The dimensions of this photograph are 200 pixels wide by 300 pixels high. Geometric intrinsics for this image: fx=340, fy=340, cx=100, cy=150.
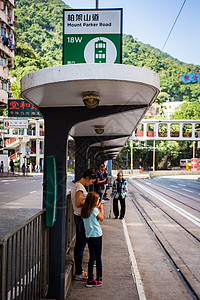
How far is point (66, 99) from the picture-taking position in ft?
→ 14.3

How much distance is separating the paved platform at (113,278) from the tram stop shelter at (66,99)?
1.99 feet

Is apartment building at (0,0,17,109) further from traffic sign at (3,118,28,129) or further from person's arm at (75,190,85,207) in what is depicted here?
person's arm at (75,190,85,207)

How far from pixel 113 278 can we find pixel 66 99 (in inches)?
→ 118

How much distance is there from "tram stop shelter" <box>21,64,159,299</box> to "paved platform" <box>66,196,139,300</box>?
61 centimetres

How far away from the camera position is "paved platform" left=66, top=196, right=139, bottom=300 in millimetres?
4762

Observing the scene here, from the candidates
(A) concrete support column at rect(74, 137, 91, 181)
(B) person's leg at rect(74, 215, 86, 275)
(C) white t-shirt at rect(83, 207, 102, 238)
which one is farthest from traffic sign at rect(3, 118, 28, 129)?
(C) white t-shirt at rect(83, 207, 102, 238)

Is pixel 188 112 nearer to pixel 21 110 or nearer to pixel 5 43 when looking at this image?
pixel 5 43

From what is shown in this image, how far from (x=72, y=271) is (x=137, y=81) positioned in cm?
324

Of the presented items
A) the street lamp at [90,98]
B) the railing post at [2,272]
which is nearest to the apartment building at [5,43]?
the street lamp at [90,98]

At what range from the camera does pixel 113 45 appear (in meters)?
7.61

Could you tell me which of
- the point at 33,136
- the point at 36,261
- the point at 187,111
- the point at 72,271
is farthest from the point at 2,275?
the point at 187,111

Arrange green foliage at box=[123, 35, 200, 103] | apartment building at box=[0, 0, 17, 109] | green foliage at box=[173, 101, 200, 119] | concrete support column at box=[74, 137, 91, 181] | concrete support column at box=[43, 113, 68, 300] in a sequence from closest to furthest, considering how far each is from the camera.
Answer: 1. concrete support column at box=[43, 113, 68, 300]
2. concrete support column at box=[74, 137, 91, 181]
3. apartment building at box=[0, 0, 17, 109]
4. green foliage at box=[173, 101, 200, 119]
5. green foliage at box=[123, 35, 200, 103]

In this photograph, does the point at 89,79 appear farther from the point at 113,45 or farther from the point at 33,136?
the point at 33,136

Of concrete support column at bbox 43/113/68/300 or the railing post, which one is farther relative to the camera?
concrete support column at bbox 43/113/68/300
